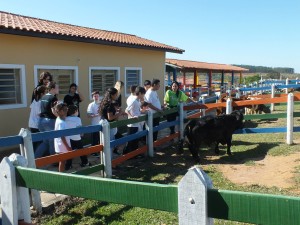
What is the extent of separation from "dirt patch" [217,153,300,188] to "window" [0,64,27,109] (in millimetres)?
5364

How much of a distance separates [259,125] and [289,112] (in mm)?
4066

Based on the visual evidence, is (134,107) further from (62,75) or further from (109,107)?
(62,75)

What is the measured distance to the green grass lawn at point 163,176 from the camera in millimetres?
4018

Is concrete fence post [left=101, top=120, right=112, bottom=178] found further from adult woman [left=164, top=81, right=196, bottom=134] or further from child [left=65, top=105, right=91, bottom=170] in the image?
adult woman [left=164, top=81, right=196, bottom=134]

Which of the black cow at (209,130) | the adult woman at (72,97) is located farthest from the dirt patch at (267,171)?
the adult woman at (72,97)

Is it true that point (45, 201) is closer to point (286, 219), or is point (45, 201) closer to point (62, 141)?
point (62, 141)

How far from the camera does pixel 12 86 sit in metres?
8.55

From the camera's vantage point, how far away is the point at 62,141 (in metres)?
5.24

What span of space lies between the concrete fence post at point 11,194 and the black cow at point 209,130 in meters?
5.06

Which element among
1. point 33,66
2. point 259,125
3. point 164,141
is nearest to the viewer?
point 164,141

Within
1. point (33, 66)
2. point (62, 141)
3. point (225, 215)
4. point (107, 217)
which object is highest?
point (33, 66)

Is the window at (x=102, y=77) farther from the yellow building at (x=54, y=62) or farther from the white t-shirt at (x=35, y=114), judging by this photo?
the white t-shirt at (x=35, y=114)

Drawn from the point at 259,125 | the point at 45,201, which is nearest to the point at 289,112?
the point at 259,125

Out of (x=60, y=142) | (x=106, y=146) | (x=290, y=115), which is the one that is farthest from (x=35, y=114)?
(x=290, y=115)
